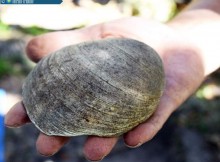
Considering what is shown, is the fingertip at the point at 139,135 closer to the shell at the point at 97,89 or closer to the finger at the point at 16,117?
the shell at the point at 97,89

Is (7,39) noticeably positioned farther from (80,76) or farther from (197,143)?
(80,76)

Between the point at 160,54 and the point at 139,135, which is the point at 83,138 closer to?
the point at 160,54

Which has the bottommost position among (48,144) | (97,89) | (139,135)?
(48,144)

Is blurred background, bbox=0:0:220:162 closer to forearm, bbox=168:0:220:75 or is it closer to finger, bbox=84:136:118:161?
finger, bbox=84:136:118:161

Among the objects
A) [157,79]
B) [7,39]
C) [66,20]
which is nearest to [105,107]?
[157,79]

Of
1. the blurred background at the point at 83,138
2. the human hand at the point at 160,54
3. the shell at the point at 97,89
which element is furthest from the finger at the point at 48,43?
the shell at the point at 97,89

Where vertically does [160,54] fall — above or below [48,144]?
above

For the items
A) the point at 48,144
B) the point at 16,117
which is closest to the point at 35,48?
the point at 16,117

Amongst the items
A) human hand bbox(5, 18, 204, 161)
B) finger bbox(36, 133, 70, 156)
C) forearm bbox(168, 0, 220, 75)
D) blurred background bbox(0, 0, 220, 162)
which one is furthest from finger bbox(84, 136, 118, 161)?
forearm bbox(168, 0, 220, 75)
